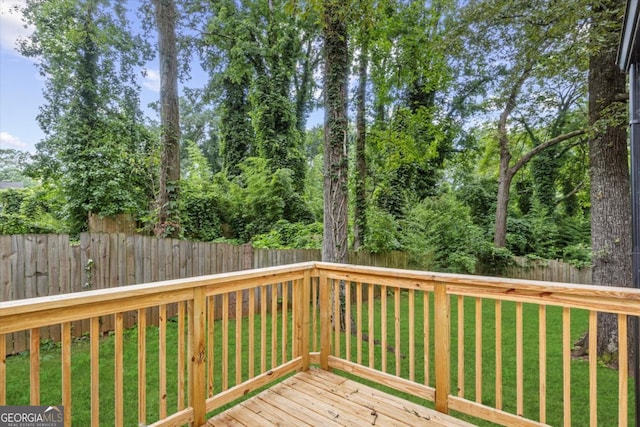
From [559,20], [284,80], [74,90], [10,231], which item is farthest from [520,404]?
[284,80]

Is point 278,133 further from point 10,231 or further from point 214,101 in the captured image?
point 10,231

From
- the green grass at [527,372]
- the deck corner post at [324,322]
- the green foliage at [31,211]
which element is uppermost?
the green foliage at [31,211]

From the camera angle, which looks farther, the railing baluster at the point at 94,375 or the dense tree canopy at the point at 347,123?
the dense tree canopy at the point at 347,123

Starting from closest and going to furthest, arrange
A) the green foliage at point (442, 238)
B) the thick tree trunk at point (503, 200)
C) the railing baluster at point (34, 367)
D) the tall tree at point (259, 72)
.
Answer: the railing baluster at point (34, 367) < the green foliage at point (442, 238) < the thick tree trunk at point (503, 200) < the tall tree at point (259, 72)

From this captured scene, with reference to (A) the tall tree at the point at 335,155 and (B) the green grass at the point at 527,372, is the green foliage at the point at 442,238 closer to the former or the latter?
(B) the green grass at the point at 527,372

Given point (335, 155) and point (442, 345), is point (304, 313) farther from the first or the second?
point (335, 155)

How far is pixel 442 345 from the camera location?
2.07 meters

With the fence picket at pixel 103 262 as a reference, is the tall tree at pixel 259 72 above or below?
above

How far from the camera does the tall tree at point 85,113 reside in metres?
6.39

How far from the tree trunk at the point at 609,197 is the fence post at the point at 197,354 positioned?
4.22m

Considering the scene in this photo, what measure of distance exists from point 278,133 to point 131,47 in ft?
15.3

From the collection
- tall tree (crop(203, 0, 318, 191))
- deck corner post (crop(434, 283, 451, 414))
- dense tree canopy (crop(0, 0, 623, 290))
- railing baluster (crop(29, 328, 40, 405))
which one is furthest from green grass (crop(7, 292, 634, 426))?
tall tree (crop(203, 0, 318, 191))

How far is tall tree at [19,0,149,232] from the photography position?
639 cm

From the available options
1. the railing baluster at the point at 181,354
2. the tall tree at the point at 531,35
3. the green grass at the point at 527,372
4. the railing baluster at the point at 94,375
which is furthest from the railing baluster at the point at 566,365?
the tall tree at the point at 531,35
